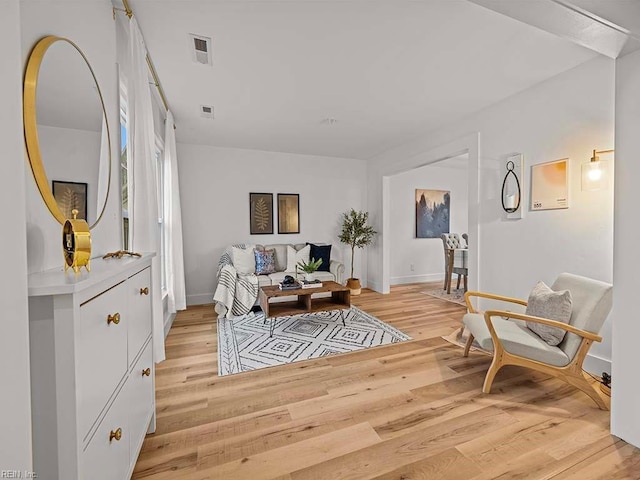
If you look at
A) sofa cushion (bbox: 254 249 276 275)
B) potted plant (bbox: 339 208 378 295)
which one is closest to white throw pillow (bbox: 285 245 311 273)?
Answer: sofa cushion (bbox: 254 249 276 275)

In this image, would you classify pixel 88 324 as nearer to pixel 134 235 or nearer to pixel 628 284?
pixel 134 235

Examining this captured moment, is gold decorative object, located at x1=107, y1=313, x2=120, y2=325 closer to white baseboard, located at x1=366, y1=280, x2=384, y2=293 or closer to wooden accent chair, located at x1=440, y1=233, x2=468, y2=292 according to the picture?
white baseboard, located at x1=366, y1=280, x2=384, y2=293

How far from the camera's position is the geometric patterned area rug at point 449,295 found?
4721mm

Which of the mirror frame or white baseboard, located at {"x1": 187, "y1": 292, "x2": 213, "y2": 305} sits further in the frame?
white baseboard, located at {"x1": 187, "y1": 292, "x2": 213, "y2": 305}

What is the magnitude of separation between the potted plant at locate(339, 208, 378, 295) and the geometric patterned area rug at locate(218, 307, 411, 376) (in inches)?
51.2

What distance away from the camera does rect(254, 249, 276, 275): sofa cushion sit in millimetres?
4488

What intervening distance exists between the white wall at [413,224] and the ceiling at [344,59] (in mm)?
2355

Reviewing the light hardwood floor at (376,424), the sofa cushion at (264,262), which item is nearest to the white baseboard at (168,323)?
the light hardwood floor at (376,424)

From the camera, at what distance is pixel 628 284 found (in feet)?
5.35

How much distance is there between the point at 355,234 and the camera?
538 cm

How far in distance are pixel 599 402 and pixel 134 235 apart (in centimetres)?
340

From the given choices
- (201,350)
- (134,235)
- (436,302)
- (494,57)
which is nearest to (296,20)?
(494,57)

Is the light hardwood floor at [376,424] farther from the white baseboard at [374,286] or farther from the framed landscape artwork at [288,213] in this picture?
the framed landscape artwork at [288,213]

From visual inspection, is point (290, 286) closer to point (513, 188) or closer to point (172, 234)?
point (172, 234)
